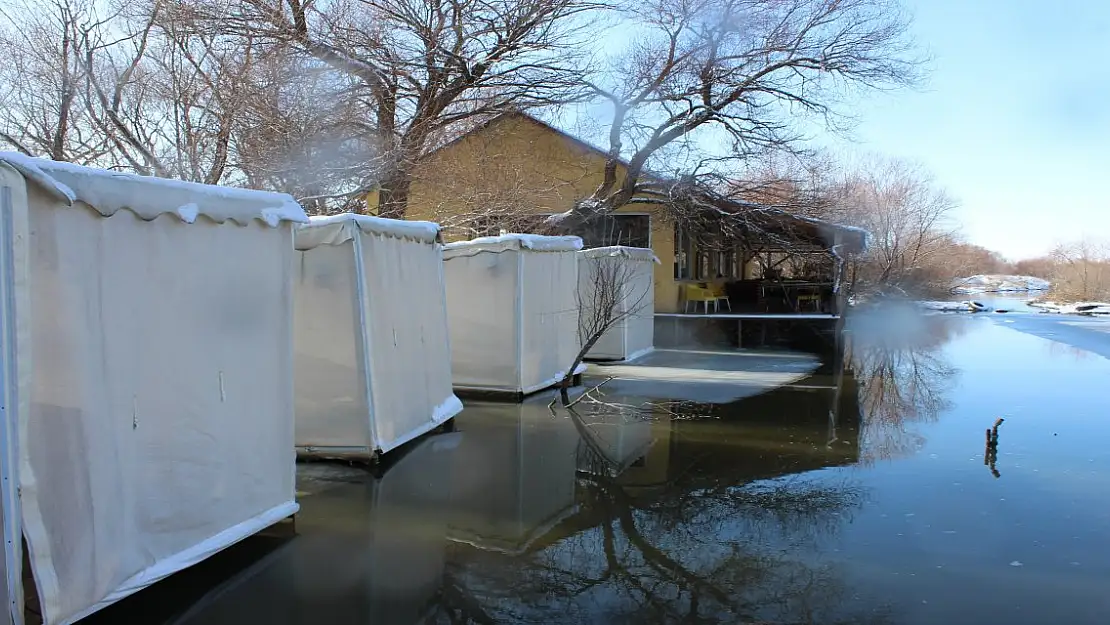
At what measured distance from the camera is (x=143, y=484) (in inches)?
152

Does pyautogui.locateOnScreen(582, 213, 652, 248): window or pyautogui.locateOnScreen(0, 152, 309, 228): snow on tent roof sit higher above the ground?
pyautogui.locateOnScreen(582, 213, 652, 248): window

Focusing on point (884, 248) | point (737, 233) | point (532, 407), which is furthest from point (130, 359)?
point (884, 248)

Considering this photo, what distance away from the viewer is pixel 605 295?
35.6 feet

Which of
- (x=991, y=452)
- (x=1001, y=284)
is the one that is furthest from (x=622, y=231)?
(x=1001, y=284)

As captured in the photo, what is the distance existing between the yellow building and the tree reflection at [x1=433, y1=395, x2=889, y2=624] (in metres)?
10.4

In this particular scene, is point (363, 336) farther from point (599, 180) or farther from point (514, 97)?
point (599, 180)

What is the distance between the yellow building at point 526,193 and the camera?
52.2ft

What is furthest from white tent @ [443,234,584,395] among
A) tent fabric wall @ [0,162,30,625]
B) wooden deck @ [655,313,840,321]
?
wooden deck @ [655,313,840,321]

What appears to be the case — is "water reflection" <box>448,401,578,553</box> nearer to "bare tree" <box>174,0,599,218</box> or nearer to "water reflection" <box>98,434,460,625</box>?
"water reflection" <box>98,434,460,625</box>

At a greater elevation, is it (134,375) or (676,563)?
(134,375)

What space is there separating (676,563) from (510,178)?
13.6m

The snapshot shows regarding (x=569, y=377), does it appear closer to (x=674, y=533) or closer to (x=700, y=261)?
(x=674, y=533)

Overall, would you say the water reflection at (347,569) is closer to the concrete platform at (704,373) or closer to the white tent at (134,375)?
the white tent at (134,375)

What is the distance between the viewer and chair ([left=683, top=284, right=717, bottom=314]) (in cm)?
2512
